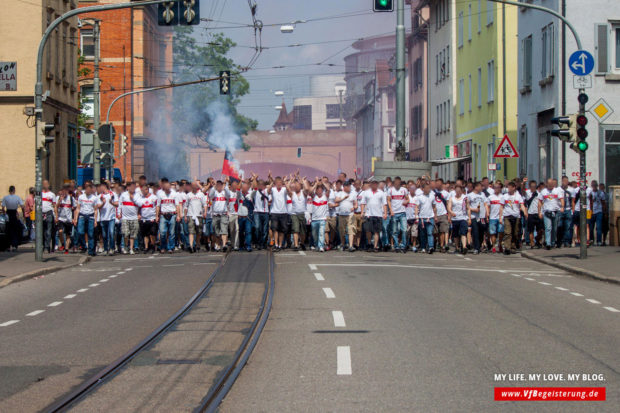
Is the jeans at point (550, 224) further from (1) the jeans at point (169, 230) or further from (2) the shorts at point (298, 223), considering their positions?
(1) the jeans at point (169, 230)

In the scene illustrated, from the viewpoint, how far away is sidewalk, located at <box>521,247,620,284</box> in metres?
18.8

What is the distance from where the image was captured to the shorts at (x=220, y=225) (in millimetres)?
26016

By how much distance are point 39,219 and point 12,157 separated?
1527 cm

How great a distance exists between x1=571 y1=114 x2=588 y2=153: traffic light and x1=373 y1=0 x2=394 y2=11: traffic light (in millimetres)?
4792

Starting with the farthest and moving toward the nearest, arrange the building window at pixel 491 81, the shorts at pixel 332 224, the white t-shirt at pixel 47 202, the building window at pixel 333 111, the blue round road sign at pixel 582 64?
the building window at pixel 333 111
the building window at pixel 491 81
the shorts at pixel 332 224
the white t-shirt at pixel 47 202
the blue round road sign at pixel 582 64

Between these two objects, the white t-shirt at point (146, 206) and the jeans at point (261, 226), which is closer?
the white t-shirt at point (146, 206)

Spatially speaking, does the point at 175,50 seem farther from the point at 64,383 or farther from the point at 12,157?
the point at 64,383

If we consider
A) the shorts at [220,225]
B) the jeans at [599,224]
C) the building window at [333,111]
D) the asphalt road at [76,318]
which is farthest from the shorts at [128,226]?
the building window at [333,111]

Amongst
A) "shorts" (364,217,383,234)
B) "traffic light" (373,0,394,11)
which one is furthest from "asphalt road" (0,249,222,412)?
"traffic light" (373,0,394,11)

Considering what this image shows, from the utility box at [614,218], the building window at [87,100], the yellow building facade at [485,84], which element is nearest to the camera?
the utility box at [614,218]

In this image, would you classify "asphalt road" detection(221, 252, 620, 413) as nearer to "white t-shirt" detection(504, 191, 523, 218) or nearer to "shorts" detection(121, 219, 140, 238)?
"white t-shirt" detection(504, 191, 523, 218)

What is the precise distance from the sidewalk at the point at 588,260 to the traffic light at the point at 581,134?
2.47m

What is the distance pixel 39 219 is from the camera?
74.1 ft

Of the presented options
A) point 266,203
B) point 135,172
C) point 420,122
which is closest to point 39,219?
point 266,203
